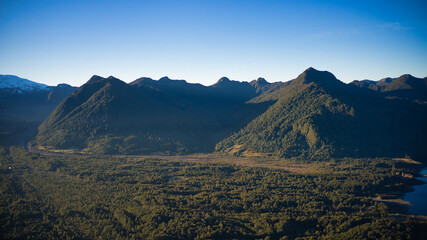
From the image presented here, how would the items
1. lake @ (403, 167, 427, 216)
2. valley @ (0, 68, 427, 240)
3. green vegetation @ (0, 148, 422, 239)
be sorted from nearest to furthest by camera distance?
1. green vegetation @ (0, 148, 422, 239)
2. valley @ (0, 68, 427, 240)
3. lake @ (403, 167, 427, 216)

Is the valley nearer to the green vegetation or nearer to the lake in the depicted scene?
the green vegetation

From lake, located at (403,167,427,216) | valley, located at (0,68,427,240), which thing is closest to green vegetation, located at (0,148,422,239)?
valley, located at (0,68,427,240)

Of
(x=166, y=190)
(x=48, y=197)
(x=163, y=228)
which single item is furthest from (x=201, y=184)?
(x=48, y=197)

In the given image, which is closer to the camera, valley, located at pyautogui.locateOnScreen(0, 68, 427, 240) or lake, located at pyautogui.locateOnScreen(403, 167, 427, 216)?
valley, located at pyautogui.locateOnScreen(0, 68, 427, 240)

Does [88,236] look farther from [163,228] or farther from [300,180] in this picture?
[300,180]

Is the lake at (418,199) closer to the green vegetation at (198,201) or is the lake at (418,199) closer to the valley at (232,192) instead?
the valley at (232,192)

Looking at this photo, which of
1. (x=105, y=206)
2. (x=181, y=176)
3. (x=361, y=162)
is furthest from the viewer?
(x=361, y=162)
